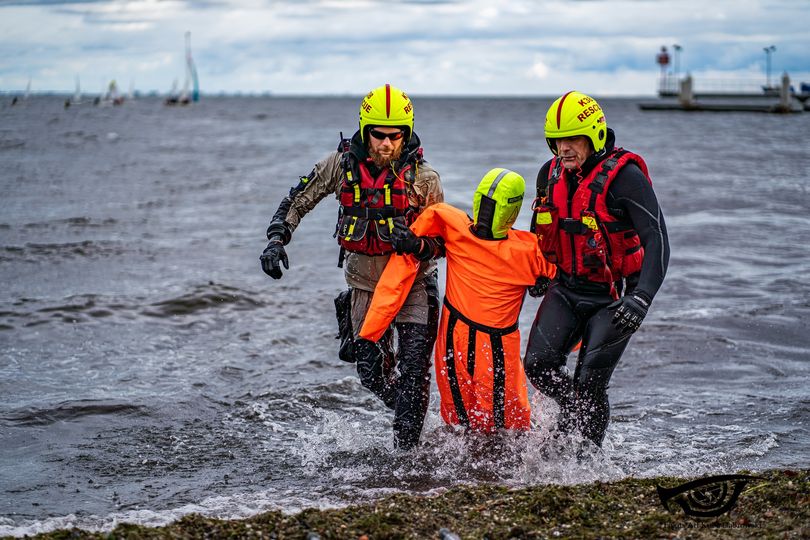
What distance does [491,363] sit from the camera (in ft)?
20.3

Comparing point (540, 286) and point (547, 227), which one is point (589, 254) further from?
point (540, 286)

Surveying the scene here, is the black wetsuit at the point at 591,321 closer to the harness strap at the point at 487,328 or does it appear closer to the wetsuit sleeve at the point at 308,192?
the harness strap at the point at 487,328

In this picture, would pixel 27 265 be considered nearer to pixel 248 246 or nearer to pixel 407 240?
pixel 248 246

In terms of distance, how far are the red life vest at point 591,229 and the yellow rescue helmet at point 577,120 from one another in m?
0.16

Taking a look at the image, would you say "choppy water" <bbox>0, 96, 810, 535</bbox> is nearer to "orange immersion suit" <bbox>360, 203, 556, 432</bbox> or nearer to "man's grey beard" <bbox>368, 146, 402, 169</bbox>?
"orange immersion suit" <bbox>360, 203, 556, 432</bbox>

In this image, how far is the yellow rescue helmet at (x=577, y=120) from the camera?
5.62 meters

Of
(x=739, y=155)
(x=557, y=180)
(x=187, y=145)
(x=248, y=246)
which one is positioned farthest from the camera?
(x=187, y=145)

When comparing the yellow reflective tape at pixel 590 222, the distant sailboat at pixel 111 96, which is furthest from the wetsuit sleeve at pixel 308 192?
the distant sailboat at pixel 111 96

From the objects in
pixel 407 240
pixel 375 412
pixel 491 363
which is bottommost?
pixel 375 412

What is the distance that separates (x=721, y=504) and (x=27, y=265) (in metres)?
12.7

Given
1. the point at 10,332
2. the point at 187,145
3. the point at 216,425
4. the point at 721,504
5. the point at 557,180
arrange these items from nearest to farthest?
1. the point at 721,504
2. the point at 557,180
3. the point at 216,425
4. the point at 10,332
5. the point at 187,145

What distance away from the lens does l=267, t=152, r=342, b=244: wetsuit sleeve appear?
639cm

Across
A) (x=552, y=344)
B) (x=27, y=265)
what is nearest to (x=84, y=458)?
(x=552, y=344)

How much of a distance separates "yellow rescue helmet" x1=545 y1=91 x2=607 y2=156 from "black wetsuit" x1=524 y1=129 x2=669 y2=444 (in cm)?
13
